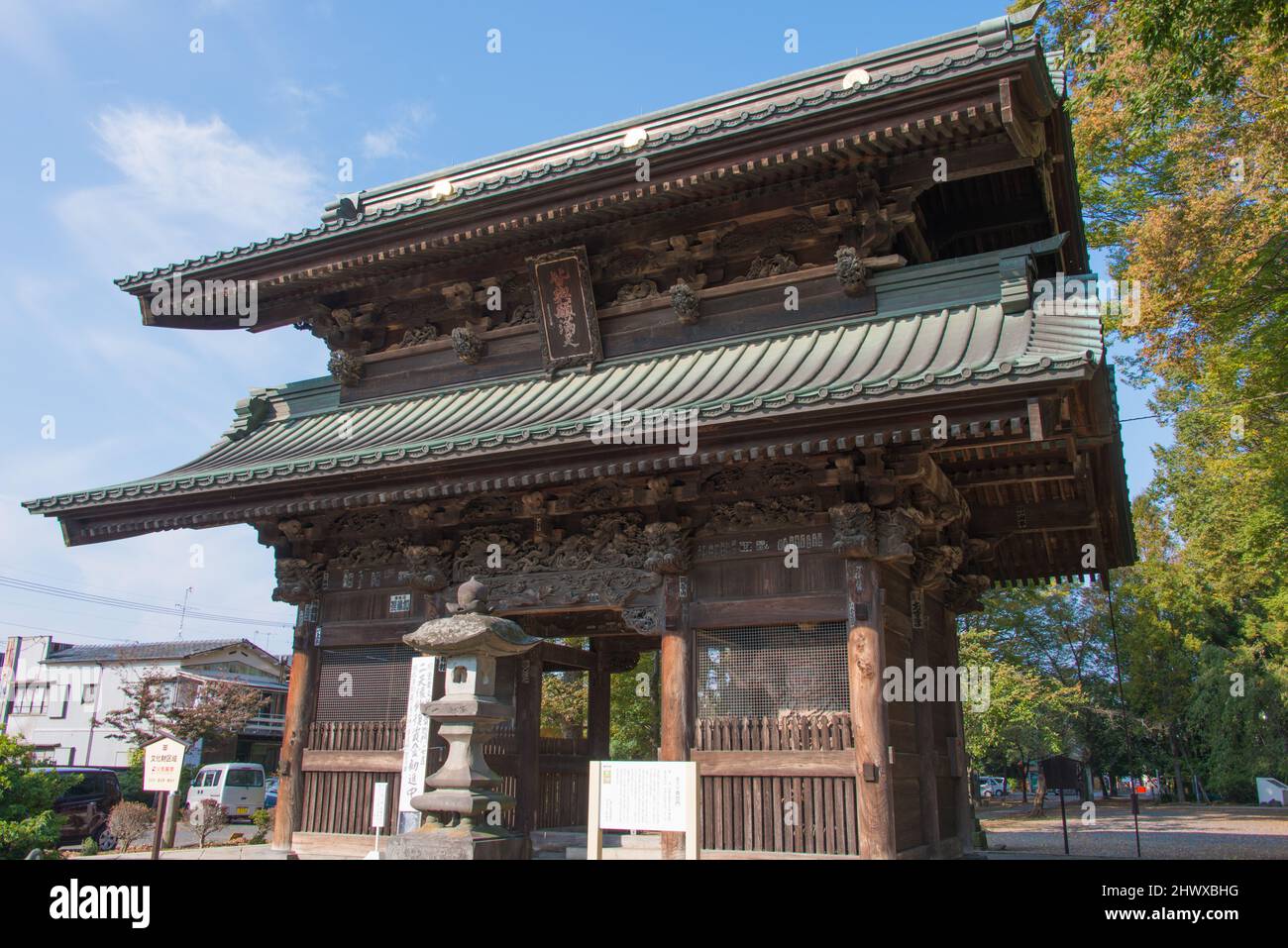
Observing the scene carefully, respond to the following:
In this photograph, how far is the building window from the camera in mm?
44156

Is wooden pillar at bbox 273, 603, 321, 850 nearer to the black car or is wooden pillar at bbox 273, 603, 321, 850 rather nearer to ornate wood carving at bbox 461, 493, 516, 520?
ornate wood carving at bbox 461, 493, 516, 520

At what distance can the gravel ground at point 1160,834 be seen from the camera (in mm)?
15852

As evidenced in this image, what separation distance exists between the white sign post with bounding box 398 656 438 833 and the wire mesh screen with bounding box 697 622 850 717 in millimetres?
3332

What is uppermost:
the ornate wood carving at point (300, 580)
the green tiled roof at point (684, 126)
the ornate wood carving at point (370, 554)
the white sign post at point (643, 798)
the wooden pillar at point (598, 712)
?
the green tiled roof at point (684, 126)

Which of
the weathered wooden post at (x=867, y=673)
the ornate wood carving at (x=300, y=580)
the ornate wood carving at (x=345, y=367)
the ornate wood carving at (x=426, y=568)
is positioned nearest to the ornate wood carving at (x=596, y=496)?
the ornate wood carving at (x=426, y=568)

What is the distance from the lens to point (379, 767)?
12023 mm

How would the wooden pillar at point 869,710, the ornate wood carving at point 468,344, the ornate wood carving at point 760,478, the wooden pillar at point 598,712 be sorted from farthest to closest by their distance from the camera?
the wooden pillar at point 598,712, the ornate wood carving at point 468,344, the ornate wood carving at point 760,478, the wooden pillar at point 869,710

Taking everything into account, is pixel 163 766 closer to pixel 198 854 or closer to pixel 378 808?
pixel 378 808

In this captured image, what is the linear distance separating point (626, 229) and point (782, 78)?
3172mm

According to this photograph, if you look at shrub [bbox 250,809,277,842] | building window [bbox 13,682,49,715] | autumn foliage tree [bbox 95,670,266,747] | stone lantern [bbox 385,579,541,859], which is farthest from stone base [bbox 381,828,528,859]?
building window [bbox 13,682,49,715]

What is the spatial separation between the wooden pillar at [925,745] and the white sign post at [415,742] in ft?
19.4

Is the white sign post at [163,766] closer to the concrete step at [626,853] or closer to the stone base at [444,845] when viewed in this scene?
the stone base at [444,845]
